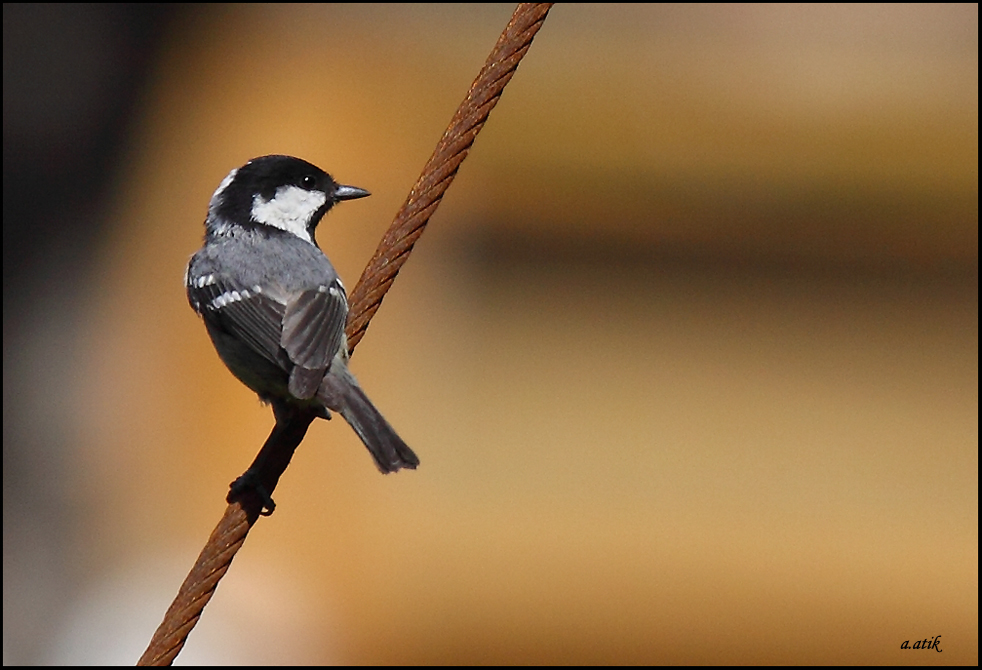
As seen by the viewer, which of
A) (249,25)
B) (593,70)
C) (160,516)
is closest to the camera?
(593,70)

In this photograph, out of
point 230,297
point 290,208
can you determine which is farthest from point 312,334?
point 290,208

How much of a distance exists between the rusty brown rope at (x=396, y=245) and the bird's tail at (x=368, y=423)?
1.31 ft

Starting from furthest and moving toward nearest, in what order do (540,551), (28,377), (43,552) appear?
1. (28,377)
2. (43,552)
3. (540,551)

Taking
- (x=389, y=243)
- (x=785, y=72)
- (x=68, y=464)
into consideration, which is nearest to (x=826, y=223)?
(x=785, y=72)

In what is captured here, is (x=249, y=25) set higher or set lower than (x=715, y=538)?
higher

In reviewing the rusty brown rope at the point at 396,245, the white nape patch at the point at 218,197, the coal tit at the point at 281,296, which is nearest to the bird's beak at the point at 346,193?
the coal tit at the point at 281,296

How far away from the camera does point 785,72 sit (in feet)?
28.3

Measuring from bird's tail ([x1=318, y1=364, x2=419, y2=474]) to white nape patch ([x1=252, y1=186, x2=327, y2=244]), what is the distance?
2.70 ft

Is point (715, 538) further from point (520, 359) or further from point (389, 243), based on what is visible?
point (389, 243)

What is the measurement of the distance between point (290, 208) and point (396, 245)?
1.46 meters

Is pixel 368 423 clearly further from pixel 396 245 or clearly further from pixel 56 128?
pixel 56 128

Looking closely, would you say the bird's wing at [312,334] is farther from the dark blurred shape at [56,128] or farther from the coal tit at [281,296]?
the dark blurred shape at [56,128]

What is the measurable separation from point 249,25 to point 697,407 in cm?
468

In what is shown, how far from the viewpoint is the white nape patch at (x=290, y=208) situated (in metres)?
4.06
